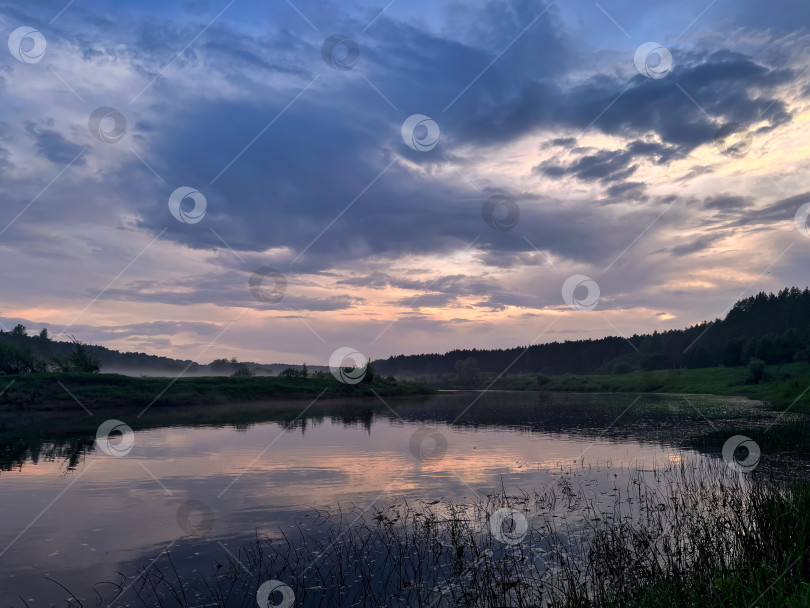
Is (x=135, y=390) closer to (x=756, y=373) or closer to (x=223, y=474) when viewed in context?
(x=223, y=474)

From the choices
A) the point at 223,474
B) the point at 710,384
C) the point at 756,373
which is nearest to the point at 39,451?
the point at 223,474

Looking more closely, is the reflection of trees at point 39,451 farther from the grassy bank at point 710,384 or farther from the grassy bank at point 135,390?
the grassy bank at point 710,384

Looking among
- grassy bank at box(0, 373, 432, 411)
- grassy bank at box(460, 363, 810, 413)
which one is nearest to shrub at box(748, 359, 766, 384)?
→ grassy bank at box(460, 363, 810, 413)

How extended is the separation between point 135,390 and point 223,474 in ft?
168

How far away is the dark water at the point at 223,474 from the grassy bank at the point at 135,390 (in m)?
8.75

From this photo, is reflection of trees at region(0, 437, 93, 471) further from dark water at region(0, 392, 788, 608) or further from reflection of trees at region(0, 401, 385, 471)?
dark water at region(0, 392, 788, 608)

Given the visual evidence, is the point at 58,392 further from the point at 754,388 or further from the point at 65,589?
the point at 754,388

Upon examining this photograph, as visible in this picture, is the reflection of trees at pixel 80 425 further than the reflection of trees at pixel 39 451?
Yes

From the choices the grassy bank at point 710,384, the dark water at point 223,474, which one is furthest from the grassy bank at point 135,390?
the grassy bank at point 710,384

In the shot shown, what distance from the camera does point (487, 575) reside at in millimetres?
12477

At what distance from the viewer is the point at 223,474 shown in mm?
27078

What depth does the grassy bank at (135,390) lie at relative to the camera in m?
61.2

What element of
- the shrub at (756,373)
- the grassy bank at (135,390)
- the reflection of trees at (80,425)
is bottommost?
the reflection of trees at (80,425)

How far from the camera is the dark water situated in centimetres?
1534
